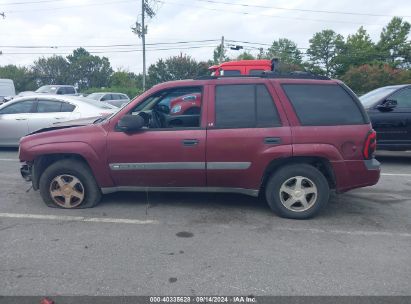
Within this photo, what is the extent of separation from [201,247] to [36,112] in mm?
6882

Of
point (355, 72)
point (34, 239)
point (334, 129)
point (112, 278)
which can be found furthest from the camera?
point (355, 72)

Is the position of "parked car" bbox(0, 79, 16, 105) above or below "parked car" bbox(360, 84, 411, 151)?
above

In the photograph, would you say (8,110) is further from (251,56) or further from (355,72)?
(251,56)

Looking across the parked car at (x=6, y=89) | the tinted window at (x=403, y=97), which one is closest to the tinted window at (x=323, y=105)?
the tinted window at (x=403, y=97)

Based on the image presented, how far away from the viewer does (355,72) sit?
39469 mm

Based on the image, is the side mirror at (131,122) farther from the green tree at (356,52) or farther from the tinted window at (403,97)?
the green tree at (356,52)

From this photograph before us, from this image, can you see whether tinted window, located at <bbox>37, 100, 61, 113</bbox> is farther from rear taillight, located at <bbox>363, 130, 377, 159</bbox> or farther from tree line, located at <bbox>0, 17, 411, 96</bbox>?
tree line, located at <bbox>0, 17, 411, 96</bbox>

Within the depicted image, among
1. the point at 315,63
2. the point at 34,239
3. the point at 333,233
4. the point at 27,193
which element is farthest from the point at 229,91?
the point at 315,63

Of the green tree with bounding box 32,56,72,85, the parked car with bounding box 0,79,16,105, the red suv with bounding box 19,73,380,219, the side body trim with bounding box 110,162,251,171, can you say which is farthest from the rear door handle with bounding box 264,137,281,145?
the green tree with bounding box 32,56,72,85

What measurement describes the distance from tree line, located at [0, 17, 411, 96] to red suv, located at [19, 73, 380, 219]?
27665mm

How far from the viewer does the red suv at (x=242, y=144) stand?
14.9ft

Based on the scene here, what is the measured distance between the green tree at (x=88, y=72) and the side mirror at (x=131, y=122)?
74262 millimetres

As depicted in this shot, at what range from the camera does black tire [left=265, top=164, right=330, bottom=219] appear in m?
4.56

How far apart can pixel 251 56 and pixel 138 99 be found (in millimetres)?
59650
